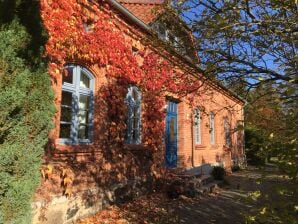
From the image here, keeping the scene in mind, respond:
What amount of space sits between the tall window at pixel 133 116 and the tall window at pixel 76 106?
175cm

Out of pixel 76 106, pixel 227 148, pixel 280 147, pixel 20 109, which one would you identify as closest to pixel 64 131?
pixel 76 106

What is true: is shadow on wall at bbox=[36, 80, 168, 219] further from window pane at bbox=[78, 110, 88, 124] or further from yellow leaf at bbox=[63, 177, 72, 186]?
window pane at bbox=[78, 110, 88, 124]

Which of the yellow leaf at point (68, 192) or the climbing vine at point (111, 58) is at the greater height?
the climbing vine at point (111, 58)

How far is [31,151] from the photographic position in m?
5.23

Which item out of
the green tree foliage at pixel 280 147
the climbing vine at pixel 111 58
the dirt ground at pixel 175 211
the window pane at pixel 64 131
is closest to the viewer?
the green tree foliage at pixel 280 147

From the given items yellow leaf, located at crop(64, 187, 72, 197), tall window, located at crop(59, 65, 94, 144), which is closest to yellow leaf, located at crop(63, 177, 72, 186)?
yellow leaf, located at crop(64, 187, 72, 197)

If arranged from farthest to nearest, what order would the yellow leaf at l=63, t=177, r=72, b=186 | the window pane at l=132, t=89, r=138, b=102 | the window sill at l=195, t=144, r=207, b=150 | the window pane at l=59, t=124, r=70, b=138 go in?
the window sill at l=195, t=144, r=207, b=150
the window pane at l=132, t=89, r=138, b=102
the window pane at l=59, t=124, r=70, b=138
the yellow leaf at l=63, t=177, r=72, b=186

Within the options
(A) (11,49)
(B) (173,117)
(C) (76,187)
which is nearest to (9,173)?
(A) (11,49)

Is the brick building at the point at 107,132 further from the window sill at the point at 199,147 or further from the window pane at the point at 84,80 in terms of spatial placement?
the window sill at the point at 199,147

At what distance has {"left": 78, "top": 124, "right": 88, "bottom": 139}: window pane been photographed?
27.7 feet

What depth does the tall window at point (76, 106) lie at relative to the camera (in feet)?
26.1

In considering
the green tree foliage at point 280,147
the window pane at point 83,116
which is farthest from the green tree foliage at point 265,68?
the window pane at point 83,116

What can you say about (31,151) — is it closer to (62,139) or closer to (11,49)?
(11,49)

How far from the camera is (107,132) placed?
890 cm
